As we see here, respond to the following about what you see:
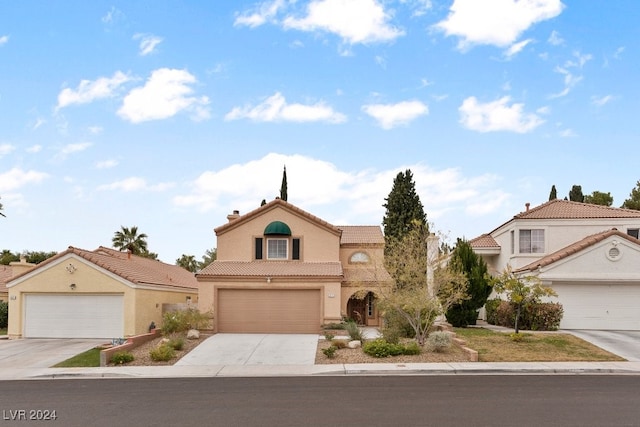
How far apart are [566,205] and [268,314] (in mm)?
18828

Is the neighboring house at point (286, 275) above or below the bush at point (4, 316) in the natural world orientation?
above

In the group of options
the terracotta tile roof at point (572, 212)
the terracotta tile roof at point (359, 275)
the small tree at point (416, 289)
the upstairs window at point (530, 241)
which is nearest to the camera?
the small tree at point (416, 289)

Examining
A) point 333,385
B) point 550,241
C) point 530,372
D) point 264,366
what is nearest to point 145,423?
point 333,385

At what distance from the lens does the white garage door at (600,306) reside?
27.8 m

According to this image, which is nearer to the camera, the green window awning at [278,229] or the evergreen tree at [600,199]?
the green window awning at [278,229]

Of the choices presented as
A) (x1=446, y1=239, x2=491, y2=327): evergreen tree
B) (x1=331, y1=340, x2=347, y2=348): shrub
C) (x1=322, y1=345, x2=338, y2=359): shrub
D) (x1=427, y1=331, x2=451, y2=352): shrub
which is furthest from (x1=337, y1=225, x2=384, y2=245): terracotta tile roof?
(x1=322, y1=345, x2=338, y2=359): shrub

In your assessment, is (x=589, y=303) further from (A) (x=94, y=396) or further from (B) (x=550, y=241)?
(A) (x=94, y=396)

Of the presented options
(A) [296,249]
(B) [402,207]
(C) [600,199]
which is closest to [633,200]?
(C) [600,199]

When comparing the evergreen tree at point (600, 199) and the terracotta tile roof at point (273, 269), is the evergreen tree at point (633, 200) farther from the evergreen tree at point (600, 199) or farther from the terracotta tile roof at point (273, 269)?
the terracotta tile roof at point (273, 269)

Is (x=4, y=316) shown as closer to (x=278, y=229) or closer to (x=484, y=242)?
(x=278, y=229)

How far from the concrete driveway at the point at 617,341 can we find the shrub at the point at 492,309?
522 cm

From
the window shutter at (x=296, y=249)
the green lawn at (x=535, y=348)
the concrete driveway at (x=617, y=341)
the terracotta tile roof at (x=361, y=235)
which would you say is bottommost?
the concrete driveway at (x=617, y=341)

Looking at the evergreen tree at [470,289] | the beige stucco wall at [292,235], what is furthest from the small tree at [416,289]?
the beige stucco wall at [292,235]

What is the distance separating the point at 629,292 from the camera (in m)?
28.0
